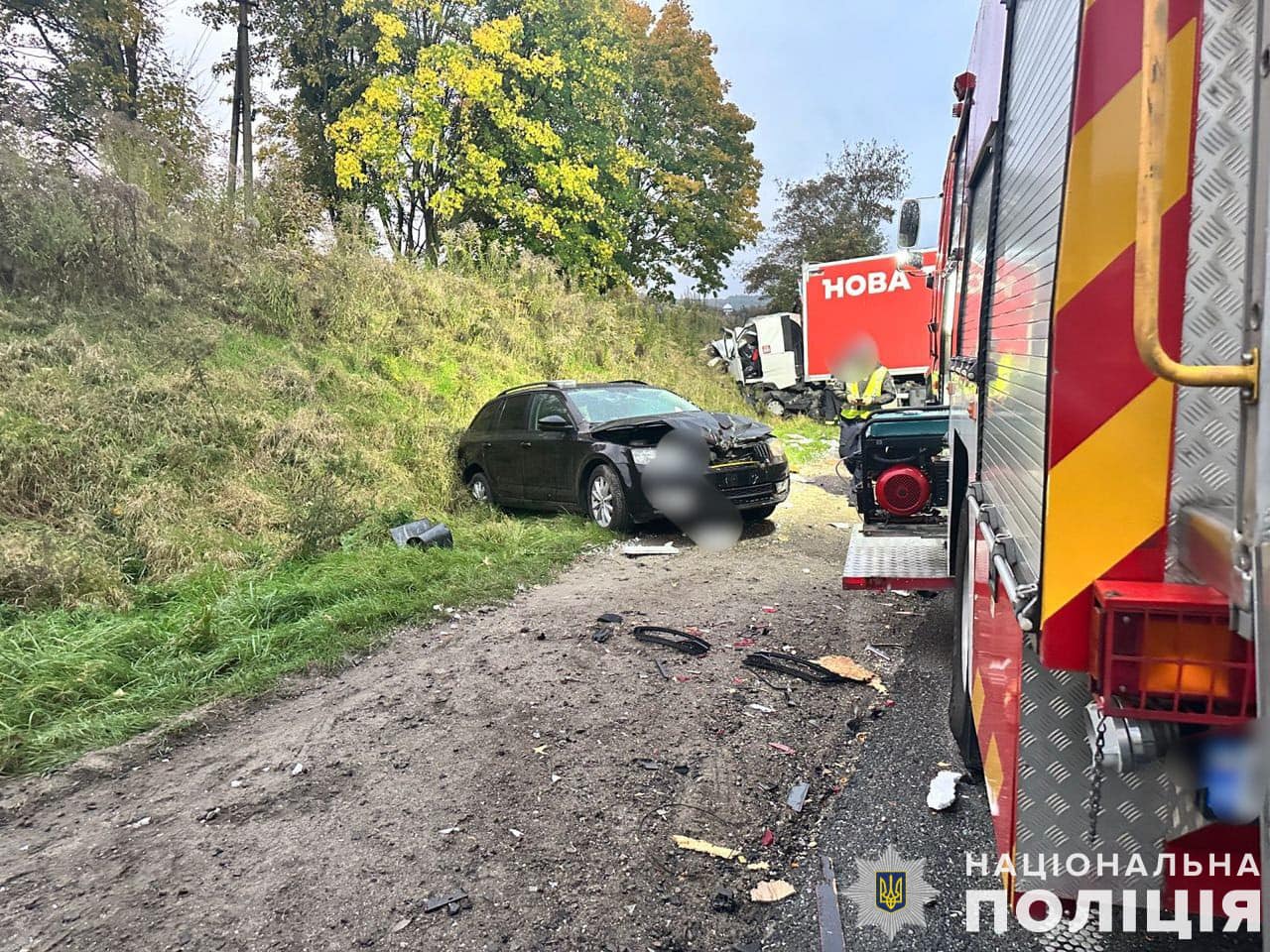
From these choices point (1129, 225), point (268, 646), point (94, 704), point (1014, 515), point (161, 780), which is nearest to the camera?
point (1129, 225)

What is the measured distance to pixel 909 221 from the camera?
6031 mm

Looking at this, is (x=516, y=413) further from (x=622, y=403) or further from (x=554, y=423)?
(x=622, y=403)

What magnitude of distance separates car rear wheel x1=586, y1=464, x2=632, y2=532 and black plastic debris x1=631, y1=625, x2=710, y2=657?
2759 millimetres

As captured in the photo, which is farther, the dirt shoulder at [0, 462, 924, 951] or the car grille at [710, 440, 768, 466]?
the car grille at [710, 440, 768, 466]

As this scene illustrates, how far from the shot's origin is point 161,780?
134 inches

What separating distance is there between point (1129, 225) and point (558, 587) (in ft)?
17.1

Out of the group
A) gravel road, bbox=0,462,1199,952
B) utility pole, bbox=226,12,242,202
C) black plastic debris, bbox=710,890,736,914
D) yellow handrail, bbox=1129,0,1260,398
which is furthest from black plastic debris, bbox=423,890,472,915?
utility pole, bbox=226,12,242,202

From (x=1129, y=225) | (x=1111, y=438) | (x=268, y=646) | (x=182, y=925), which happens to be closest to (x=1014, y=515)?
(x=1111, y=438)

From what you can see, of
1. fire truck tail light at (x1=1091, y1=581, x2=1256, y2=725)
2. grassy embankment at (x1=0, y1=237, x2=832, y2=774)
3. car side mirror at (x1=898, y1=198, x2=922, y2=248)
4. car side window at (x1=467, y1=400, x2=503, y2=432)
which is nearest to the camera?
fire truck tail light at (x1=1091, y1=581, x2=1256, y2=725)

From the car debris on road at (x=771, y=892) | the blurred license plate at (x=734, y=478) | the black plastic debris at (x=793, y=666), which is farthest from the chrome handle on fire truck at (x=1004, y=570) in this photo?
the blurred license plate at (x=734, y=478)

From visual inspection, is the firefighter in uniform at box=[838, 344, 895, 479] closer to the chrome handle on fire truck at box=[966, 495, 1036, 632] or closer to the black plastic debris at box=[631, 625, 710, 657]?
the black plastic debris at box=[631, 625, 710, 657]

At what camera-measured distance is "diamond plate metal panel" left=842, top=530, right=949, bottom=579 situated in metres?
4.04

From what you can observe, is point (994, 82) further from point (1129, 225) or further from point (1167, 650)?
point (1167, 650)

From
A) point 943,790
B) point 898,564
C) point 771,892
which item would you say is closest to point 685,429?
point 898,564
